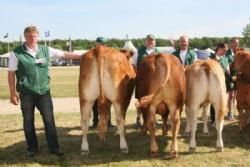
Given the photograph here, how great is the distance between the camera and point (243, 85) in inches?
362

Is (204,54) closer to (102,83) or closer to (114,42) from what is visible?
(102,83)

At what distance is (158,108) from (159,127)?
9.97ft

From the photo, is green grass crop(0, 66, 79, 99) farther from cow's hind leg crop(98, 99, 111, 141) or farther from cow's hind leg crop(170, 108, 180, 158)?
cow's hind leg crop(170, 108, 180, 158)

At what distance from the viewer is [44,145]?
337 inches

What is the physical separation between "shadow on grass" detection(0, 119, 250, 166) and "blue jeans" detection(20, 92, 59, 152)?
23cm

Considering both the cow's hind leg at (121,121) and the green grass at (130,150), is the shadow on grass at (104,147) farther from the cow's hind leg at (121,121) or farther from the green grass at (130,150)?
the cow's hind leg at (121,121)

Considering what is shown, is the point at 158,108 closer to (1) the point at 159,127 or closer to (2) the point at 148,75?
(2) the point at 148,75

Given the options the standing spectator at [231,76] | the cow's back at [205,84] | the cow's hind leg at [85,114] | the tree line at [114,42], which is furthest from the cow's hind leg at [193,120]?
the tree line at [114,42]

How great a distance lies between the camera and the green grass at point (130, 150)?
714cm

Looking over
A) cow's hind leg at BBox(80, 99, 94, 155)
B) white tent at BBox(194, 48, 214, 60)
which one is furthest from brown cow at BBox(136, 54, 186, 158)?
white tent at BBox(194, 48, 214, 60)

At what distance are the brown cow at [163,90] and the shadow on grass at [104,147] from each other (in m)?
0.59

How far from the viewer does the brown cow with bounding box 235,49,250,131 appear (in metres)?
9.17

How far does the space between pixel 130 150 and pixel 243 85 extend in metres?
2.96

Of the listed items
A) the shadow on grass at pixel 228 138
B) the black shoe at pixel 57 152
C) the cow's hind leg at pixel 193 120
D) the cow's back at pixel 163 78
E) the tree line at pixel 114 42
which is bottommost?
the tree line at pixel 114 42
